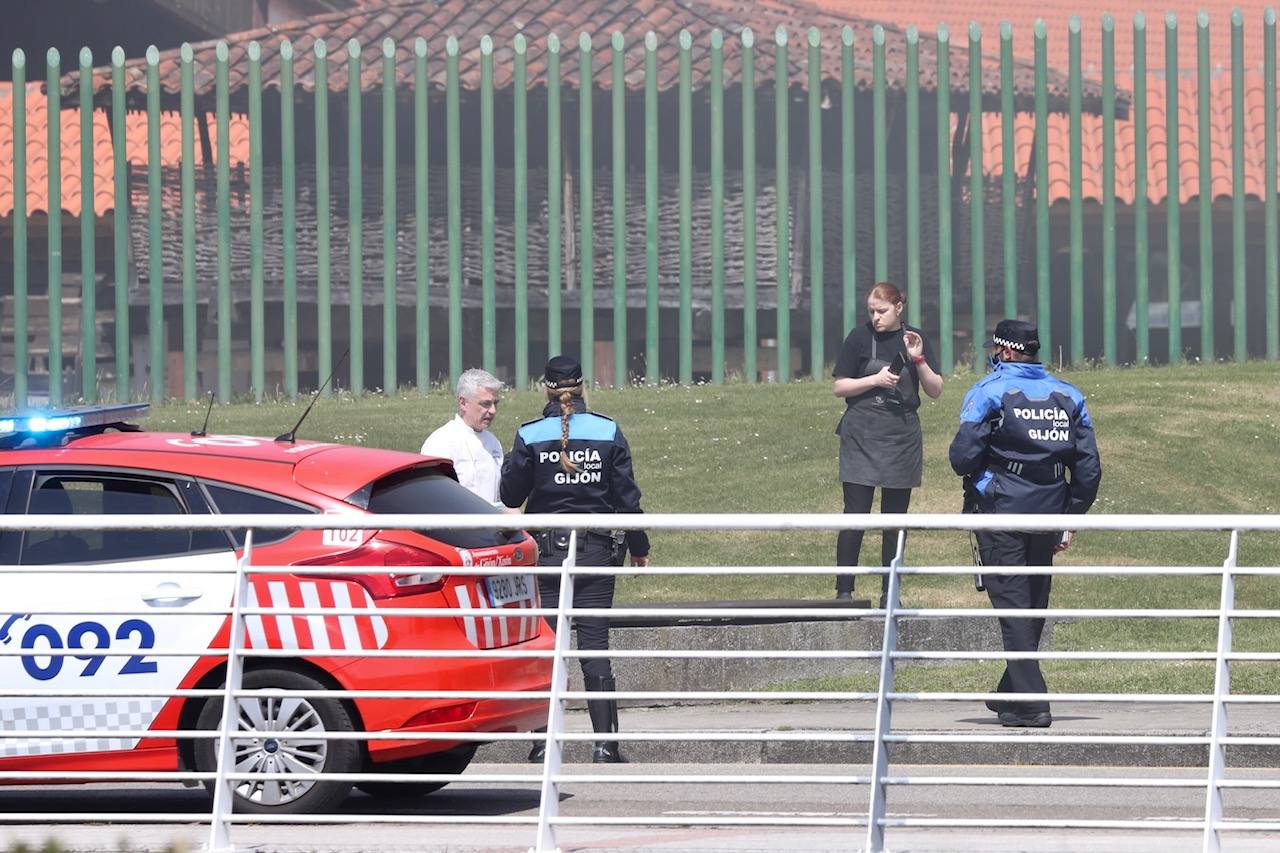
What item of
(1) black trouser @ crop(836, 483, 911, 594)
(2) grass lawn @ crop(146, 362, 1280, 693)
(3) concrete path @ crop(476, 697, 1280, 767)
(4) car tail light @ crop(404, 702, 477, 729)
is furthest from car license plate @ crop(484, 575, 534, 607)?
(1) black trouser @ crop(836, 483, 911, 594)

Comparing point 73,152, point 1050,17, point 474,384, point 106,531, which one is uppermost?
point 1050,17

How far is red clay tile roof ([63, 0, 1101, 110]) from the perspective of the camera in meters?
24.9

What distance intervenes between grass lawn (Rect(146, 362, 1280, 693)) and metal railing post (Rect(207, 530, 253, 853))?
473cm

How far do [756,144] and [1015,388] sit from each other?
1555 centimetres

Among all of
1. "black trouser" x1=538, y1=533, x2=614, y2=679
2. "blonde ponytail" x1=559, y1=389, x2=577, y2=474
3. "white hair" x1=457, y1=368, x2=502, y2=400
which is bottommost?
A: "black trouser" x1=538, y1=533, x2=614, y2=679

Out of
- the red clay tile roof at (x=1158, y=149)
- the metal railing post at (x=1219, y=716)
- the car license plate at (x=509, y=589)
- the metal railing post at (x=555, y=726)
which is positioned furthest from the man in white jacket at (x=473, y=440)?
the red clay tile roof at (x=1158, y=149)

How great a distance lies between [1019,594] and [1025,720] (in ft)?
1.89

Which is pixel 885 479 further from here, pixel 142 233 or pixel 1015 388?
pixel 142 233

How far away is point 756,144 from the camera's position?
25.3 m

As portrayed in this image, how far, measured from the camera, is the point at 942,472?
1728 centimetres

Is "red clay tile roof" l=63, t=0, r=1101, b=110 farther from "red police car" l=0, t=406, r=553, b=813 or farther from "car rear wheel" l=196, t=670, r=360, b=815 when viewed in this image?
"car rear wheel" l=196, t=670, r=360, b=815

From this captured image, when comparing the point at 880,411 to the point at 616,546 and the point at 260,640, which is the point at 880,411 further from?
the point at 260,640

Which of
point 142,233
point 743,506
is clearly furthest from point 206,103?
point 743,506

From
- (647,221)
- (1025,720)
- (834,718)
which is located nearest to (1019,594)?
(1025,720)
